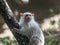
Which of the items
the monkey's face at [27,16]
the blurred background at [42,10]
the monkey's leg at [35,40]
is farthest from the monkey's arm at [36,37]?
the blurred background at [42,10]

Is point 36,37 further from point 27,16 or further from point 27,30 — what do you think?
point 27,16

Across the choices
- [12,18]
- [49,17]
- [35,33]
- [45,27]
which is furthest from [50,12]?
[12,18]

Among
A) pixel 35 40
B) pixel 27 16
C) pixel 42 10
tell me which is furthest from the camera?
pixel 42 10

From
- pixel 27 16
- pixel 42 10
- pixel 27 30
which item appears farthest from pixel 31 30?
pixel 42 10

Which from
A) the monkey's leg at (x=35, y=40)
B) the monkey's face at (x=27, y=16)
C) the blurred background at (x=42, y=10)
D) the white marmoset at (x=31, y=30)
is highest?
the blurred background at (x=42, y=10)

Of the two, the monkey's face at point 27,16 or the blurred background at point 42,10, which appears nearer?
the monkey's face at point 27,16

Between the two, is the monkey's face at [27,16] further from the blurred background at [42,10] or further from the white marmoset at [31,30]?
the blurred background at [42,10]

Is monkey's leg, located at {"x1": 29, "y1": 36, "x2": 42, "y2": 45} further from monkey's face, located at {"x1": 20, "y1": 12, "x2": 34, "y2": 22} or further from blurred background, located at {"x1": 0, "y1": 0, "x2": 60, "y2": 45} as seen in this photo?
blurred background, located at {"x1": 0, "y1": 0, "x2": 60, "y2": 45}

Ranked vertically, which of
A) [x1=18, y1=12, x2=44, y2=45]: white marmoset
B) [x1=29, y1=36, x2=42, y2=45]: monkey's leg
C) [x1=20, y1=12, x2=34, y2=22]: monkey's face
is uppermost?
[x1=20, y1=12, x2=34, y2=22]: monkey's face

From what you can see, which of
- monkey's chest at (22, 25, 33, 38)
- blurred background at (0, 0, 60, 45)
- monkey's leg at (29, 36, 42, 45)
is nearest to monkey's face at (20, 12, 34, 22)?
monkey's chest at (22, 25, 33, 38)

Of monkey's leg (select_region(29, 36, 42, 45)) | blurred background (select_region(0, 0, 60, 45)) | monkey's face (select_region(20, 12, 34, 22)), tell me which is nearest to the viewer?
monkey's leg (select_region(29, 36, 42, 45))

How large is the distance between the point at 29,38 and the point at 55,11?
4.61m

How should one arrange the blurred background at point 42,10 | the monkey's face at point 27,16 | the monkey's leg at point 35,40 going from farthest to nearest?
the blurred background at point 42,10 → the monkey's face at point 27,16 → the monkey's leg at point 35,40

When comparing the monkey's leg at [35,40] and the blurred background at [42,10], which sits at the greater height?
the blurred background at [42,10]
